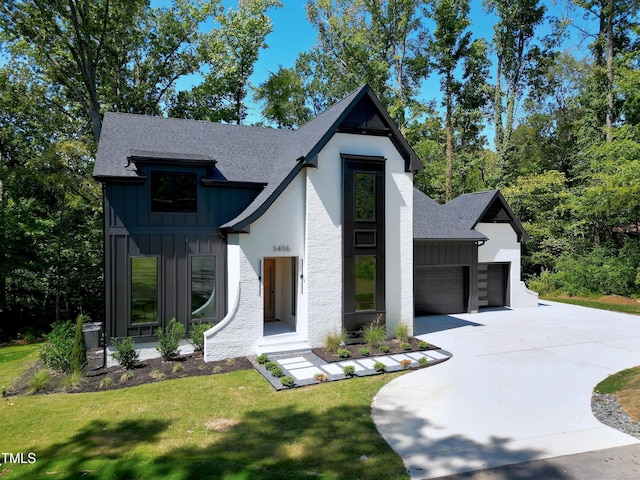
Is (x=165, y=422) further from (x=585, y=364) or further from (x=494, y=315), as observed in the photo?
(x=494, y=315)

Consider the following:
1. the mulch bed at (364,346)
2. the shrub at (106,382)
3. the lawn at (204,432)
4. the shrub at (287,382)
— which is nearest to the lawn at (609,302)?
the mulch bed at (364,346)

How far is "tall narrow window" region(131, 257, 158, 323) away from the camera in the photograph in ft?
39.3

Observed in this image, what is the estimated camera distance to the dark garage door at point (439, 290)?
54.8 ft

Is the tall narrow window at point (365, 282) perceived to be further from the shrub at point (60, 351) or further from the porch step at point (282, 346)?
the shrub at point (60, 351)

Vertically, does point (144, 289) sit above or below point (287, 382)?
above

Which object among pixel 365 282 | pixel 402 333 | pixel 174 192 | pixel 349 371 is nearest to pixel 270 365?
pixel 349 371

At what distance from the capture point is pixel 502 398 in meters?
7.79

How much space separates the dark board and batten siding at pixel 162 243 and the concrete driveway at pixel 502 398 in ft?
23.6

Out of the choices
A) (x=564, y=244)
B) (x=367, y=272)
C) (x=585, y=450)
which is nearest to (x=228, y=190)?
(x=367, y=272)

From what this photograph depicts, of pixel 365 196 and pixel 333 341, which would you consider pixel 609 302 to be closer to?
pixel 365 196

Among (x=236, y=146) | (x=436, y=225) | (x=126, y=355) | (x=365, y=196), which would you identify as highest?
(x=236, y=146)

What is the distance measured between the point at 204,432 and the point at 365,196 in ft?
26.5

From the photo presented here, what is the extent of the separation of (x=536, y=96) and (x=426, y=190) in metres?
12.4

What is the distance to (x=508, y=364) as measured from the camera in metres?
9.96
